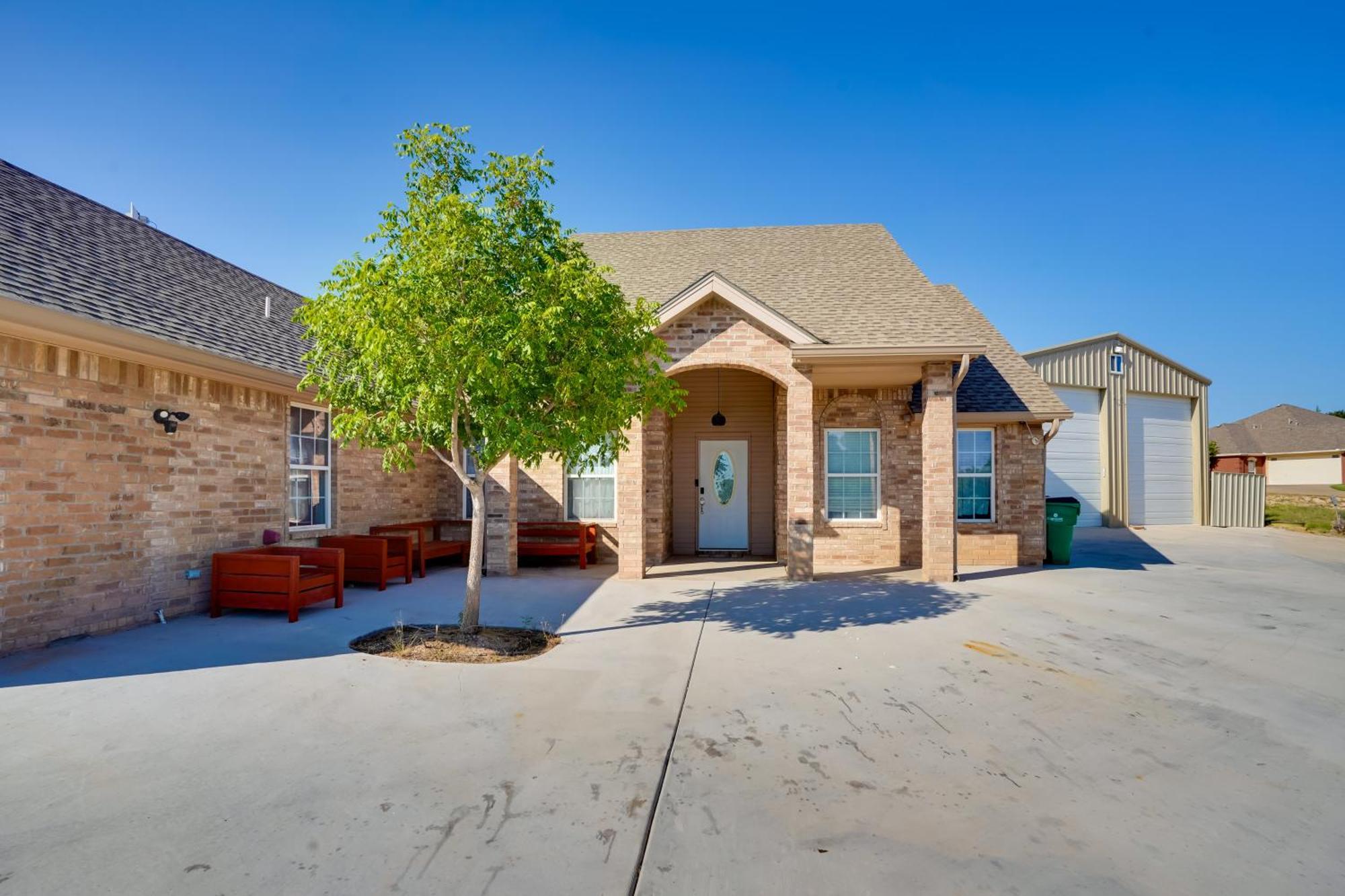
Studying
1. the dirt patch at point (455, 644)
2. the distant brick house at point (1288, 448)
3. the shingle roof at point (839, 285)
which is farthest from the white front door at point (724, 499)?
the distant brick house at point (1288, 448)

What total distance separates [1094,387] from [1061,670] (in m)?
16.4

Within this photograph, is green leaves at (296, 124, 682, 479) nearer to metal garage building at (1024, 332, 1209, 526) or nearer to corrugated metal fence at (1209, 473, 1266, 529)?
metal garage building at (1024, 332, 1209, 526)

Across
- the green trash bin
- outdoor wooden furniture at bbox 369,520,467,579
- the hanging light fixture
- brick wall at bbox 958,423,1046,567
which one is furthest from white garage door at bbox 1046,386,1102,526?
outdoor wooden furniture at bbox 369,520,467,579

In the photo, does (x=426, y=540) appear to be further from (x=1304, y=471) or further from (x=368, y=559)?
(x=1304, y=471)

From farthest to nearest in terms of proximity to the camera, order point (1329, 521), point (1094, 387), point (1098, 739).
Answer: point (1329, 521)
point (1094, 387)
point (1098, 739)

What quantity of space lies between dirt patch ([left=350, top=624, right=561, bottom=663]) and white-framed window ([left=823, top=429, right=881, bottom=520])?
273 inches

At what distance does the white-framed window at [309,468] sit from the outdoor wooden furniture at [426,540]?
1.04 m

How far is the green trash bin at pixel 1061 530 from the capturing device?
12133 millimetres

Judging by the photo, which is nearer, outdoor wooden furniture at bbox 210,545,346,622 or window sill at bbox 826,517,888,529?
outdoor wooden furniture at bbox 210,545,346,622

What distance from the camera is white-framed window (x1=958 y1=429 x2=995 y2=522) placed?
12.3 meters

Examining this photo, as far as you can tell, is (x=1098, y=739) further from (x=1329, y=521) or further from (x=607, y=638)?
(x=1329, y=521)

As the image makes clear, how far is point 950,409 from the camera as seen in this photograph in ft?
33.1

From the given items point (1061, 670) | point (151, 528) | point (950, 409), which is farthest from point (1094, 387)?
point (151, 528)

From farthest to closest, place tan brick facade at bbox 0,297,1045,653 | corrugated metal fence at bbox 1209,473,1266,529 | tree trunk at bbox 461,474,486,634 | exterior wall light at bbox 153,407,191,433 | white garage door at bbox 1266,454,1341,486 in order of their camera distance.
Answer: white garage door at bbox 1266,454,1341,486
corrugated metal fence at bbox 1209,473,1266,529
exterior wall light at bbox 153,407,191,433
tree trunk at bbox 461,474,486,634
tan brick facade at bbox 0,297,1045,653
